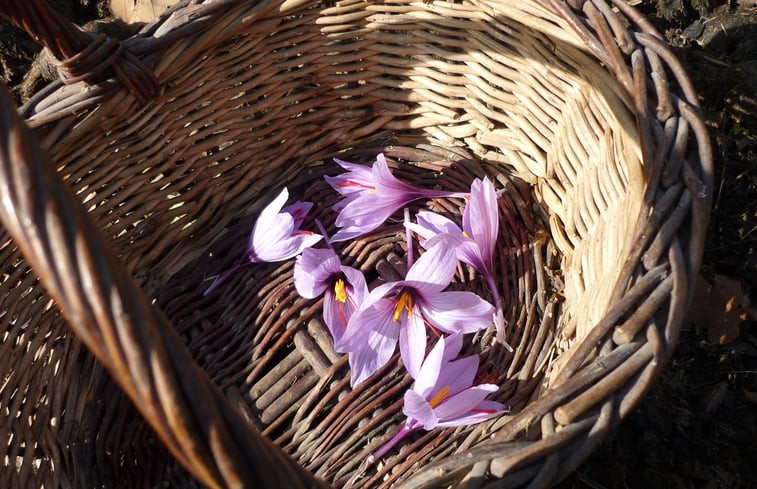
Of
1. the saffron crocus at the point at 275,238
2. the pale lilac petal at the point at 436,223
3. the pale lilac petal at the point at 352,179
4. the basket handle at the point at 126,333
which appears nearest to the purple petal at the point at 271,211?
the saffron crocus at the point at 275,238

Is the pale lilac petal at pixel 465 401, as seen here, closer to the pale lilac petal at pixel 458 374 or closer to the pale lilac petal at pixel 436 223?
the pale lilac petal at pixel 458 374

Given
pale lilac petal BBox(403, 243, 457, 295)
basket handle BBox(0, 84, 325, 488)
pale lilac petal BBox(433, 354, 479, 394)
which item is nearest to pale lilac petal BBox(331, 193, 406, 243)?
pale lilac petal BBox(403, 243, 457, 295)

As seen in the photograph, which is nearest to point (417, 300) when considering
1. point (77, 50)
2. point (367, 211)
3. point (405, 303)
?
point (405, 303)

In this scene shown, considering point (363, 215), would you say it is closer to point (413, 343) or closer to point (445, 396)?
point (413, 343)

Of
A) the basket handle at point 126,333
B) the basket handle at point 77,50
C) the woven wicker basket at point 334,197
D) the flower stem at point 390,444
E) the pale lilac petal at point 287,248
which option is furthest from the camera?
the pale lilac petal at point 287,248

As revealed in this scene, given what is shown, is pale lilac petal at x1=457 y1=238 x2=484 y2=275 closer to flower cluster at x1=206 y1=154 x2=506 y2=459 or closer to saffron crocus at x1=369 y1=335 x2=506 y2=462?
flower cluster at x1=206 y1=154 x2=506 y2=459

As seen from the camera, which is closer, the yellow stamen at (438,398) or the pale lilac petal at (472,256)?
the yellow stamen at (438,398)
